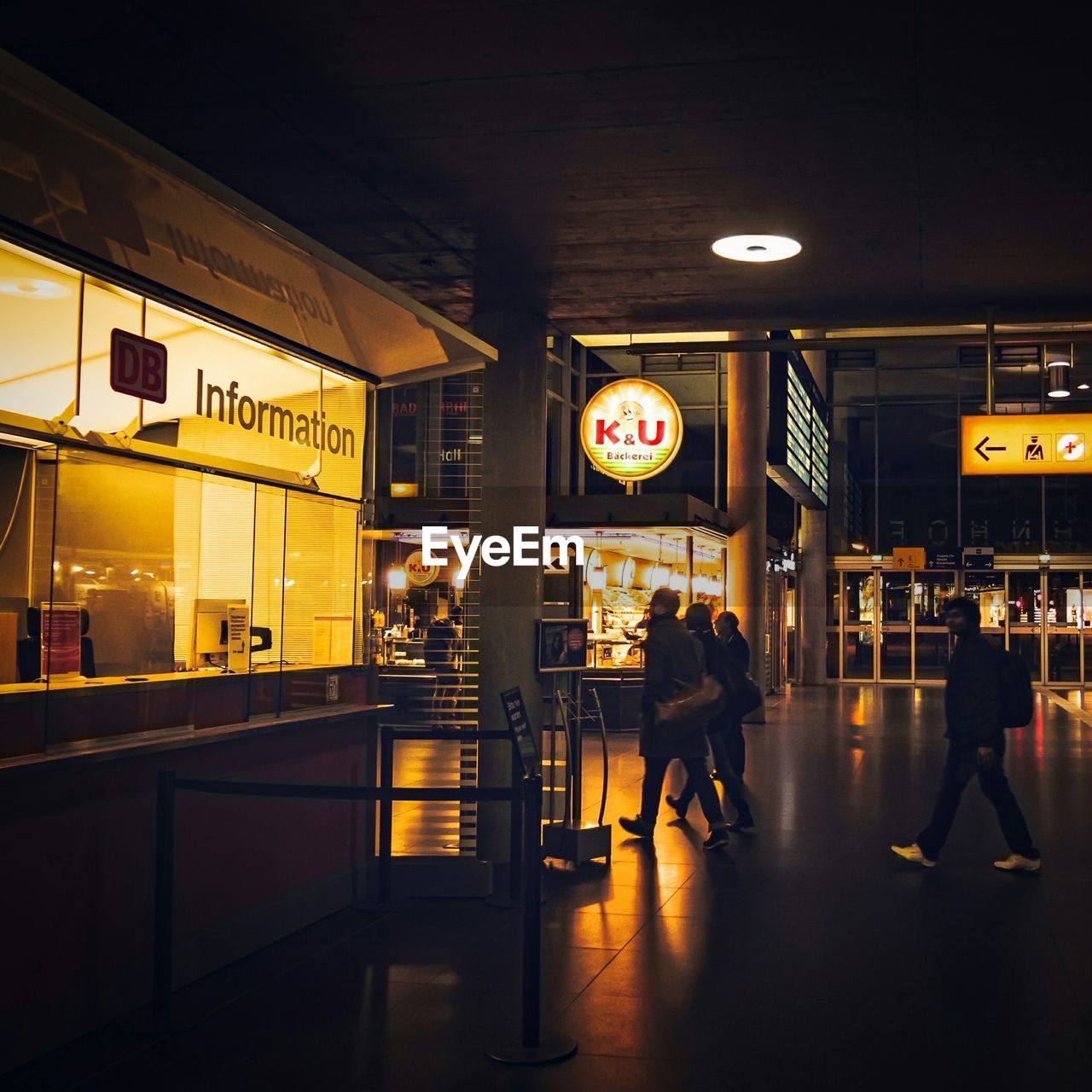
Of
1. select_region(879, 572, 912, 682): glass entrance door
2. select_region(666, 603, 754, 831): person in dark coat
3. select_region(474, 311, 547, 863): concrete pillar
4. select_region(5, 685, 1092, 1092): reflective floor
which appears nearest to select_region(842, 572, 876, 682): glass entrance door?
select_region(879, 572, 912, 682): glass entrance door

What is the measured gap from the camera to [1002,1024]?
206 inches

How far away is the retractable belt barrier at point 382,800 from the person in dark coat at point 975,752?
4.19m

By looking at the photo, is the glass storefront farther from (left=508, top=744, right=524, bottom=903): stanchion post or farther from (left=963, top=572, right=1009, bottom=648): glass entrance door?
(left=508, top=744, right=524, bottom=903): stanchion post

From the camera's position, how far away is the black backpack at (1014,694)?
27.5ft

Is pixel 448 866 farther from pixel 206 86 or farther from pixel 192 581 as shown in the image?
pixel 206 86

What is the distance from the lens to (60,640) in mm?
5730

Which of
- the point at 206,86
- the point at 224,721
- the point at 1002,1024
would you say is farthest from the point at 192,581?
the point at 1002,1024

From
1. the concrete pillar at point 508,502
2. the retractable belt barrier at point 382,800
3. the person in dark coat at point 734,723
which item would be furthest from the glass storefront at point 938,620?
the retractable belt barrier at point 382,800

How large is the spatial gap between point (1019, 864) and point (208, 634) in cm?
524

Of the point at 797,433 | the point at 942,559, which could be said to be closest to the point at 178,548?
the point at 797,433

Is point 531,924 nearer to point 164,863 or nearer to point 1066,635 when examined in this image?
point 164,863

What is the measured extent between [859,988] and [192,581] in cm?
484

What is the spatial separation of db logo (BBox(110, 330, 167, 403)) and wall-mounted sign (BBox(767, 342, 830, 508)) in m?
16.2

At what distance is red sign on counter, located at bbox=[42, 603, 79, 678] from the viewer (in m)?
5.63
